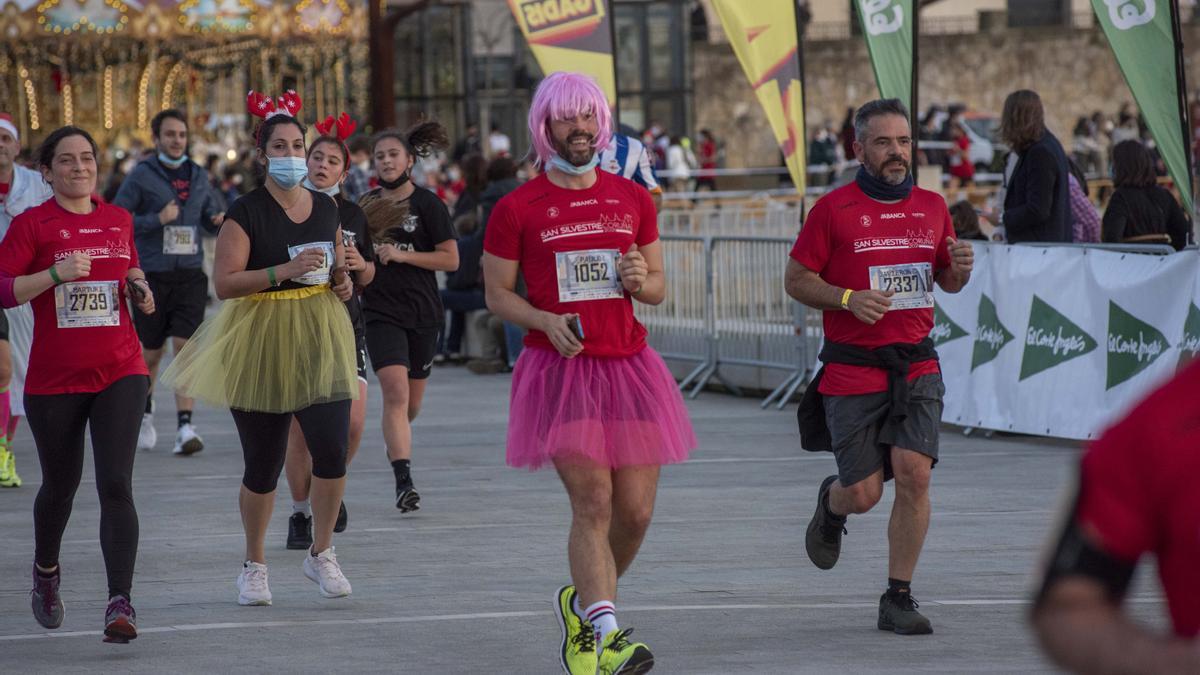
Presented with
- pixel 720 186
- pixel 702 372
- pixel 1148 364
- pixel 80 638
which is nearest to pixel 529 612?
pixel 80 638

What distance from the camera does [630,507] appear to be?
19.8 ft

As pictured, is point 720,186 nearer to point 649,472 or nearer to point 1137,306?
point 1137,306

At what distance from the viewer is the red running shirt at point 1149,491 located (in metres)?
2.17

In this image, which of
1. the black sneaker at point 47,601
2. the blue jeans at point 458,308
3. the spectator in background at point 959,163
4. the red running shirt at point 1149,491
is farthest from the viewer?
the spectator in background at point 959,163

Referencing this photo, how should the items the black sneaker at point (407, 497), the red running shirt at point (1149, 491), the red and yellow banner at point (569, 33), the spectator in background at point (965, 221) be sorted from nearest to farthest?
1. the red running shirt at point (1149, 491)
2. the black sneaker at point (407, 497)
3. the spectator in background at point (965, 221)
4. the red and yellow banner at point (569, 33)

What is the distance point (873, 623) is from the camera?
6938mm

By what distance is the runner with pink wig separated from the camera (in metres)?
5.92

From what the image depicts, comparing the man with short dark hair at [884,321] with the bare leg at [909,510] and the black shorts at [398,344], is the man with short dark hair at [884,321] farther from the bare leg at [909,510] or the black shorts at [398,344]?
the black shorts at [398,344]

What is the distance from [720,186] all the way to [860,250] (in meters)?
A: 37.7

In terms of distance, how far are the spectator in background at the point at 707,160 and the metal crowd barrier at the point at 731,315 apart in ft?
79.2

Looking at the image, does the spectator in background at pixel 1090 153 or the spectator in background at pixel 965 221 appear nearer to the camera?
the spectator in background at pixel 965 221

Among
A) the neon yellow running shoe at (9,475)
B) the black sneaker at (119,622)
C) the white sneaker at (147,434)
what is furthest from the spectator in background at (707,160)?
the black sneaker at (119,622)

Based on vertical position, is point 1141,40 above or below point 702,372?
above

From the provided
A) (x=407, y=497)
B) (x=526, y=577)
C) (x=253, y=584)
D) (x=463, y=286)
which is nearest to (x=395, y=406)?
(x=407, y=497)
